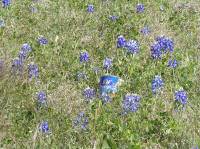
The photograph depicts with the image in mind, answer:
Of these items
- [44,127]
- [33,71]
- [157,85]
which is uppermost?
[33,71]

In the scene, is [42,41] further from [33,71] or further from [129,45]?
[129,45]

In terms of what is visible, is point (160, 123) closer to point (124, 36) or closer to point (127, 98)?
point (127, 98)

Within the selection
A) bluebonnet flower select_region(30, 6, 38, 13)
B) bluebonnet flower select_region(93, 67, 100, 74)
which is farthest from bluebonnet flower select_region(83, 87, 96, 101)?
bluebonnet flower select_region(30, 6, 38, 13)

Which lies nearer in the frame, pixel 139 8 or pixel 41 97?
pixel 41 97

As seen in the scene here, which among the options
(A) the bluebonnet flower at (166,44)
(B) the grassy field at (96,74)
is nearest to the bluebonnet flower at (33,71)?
(B) the grassy field at (96,74)

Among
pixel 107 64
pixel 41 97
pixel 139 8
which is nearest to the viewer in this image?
Answer: pixel 41 97

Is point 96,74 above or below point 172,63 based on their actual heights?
below

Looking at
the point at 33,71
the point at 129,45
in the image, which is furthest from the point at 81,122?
the point at 129,45
